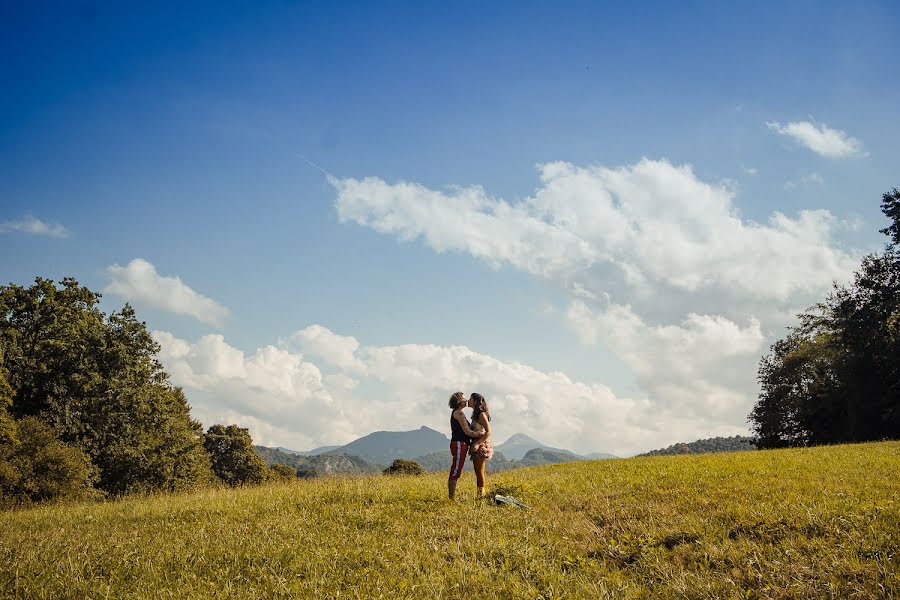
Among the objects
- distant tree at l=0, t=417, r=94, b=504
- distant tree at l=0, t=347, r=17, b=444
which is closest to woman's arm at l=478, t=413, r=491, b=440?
distant tree at l=0, t=417, r=94, b=504

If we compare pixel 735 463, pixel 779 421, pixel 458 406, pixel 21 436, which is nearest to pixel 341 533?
pixel 458 406

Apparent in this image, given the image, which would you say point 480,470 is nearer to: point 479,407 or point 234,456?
point 479,407

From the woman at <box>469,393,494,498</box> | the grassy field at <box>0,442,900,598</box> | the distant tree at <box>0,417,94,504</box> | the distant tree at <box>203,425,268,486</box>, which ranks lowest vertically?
the distant tree at <box>203,425,268,486</box>

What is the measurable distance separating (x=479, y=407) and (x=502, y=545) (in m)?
4.46

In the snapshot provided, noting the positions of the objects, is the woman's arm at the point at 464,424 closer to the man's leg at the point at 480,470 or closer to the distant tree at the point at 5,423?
the man's leg at the point at 480,470

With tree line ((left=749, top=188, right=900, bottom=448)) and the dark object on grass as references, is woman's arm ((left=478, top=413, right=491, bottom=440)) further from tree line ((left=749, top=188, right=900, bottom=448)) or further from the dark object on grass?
tree line ((left=749, top=188, right=900, bottom=448))

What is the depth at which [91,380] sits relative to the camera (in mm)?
37781

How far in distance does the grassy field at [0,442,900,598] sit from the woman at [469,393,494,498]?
74 centimetres

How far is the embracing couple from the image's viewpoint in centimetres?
1205

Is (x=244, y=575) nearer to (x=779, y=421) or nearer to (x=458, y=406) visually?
(x=458, y=406)

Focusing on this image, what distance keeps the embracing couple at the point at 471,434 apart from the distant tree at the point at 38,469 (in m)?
27.7

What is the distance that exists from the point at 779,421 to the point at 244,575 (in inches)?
2131

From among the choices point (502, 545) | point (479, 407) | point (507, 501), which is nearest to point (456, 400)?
point (479, 407)

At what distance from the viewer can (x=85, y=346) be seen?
38.3m
